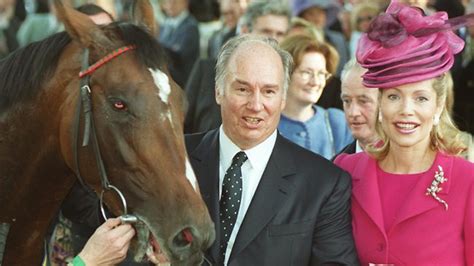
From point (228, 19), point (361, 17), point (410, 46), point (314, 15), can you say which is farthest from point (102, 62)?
point (361, 17)

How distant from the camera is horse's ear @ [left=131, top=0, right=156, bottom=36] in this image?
4059 mm

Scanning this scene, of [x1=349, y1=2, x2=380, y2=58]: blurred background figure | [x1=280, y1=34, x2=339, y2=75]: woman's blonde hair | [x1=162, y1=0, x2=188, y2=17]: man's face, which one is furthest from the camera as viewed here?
[x1=162, y1=0, x2=188, y2=17]: man's face

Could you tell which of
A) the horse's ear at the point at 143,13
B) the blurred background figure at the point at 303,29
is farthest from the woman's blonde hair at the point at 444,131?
the blurred background figure at the point at 303,29

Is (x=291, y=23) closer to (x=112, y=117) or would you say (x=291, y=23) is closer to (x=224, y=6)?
(x=224, y=6)

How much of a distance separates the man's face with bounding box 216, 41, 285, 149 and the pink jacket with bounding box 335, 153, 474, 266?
1.78 feet

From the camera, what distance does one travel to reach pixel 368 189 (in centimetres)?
401

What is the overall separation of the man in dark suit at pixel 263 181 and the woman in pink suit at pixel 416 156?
0.16 metres

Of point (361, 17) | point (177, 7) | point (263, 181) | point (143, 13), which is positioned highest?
point (143, 13)

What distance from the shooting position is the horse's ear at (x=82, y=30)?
3.66 metres

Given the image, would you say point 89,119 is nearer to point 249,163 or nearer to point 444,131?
point 249,163

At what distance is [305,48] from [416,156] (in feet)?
8.54

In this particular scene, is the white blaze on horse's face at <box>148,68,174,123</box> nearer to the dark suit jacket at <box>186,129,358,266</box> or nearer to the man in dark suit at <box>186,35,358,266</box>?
the man in dark suit at <box>186,35,358,266</box>

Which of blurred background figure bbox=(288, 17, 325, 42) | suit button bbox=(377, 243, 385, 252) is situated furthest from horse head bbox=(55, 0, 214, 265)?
blurred background figure bbox=(288, 17, 325, 42)

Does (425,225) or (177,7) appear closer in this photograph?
(425,225)
